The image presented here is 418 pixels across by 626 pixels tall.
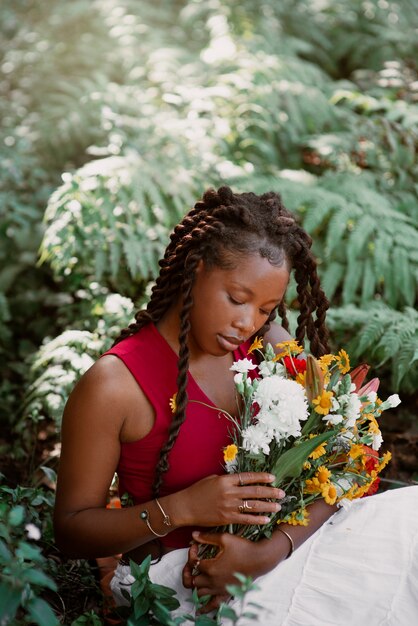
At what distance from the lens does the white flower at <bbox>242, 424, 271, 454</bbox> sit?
6.76 feet

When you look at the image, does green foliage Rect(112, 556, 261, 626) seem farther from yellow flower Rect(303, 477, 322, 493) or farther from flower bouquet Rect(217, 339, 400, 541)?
yellow flower Rect(303, 477, 322, 493)

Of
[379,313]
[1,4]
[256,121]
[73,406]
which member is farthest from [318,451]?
[1,4]

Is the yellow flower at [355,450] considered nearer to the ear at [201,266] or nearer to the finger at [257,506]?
the finger at [257,506]

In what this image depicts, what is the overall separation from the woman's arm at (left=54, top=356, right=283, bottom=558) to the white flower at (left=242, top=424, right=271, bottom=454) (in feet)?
0.31

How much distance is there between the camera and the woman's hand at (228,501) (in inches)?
82.7

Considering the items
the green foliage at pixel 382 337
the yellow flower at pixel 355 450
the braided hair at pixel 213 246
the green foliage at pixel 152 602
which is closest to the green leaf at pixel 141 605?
the green foliage at pixel 152 602

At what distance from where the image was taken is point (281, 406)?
205cm

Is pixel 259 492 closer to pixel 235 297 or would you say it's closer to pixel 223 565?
pixel 223 565

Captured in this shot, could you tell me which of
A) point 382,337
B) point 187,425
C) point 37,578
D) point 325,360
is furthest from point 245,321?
point 382,337

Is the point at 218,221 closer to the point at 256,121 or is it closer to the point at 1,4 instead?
the point at 256,121

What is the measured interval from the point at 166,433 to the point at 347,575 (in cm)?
69

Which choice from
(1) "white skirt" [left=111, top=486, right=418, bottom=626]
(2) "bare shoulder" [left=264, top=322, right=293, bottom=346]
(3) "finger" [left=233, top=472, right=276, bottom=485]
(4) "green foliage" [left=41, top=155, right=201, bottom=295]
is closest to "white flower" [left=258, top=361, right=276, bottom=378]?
(3) "finger" [left=233, top=472, right=276, bottom=485]

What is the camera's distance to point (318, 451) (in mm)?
2135

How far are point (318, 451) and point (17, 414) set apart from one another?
224cm
